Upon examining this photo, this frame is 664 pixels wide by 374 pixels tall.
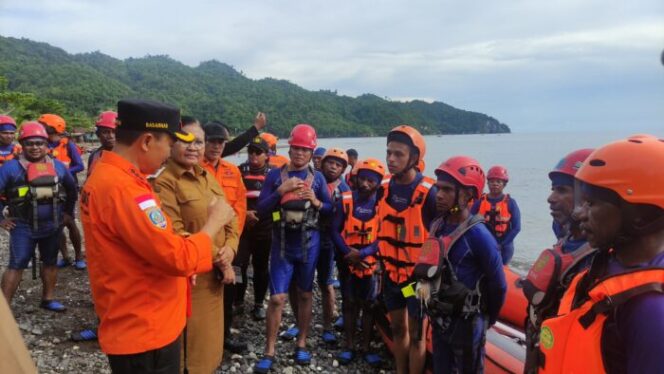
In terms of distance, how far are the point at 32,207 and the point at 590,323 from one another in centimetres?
630

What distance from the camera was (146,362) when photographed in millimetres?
2402

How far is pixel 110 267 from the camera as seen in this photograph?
7.59 ft

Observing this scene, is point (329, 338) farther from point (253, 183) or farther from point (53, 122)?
point (53, 122)

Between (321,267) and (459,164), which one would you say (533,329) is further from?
(321,267)

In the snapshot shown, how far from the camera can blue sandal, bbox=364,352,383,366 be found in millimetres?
5219

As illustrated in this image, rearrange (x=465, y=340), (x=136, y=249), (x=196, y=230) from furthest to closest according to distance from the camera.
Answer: (x=196, y=230) → (x=465, y=340) → (x=136, y=249)

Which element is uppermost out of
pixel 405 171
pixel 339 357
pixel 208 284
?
pixel 405 171

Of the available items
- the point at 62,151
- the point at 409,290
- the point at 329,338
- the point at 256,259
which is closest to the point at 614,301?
the point at 409,290

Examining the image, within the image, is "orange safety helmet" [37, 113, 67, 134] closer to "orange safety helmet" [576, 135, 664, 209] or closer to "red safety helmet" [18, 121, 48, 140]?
"red safety helmet" [18, 121, 48, 140]

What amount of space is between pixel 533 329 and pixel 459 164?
130cm

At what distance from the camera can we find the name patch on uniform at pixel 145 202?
2244mm

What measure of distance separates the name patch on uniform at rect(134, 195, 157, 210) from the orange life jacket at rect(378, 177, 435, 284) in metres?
2.48

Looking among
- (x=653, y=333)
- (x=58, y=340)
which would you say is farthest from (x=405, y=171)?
(x=58, y=340)

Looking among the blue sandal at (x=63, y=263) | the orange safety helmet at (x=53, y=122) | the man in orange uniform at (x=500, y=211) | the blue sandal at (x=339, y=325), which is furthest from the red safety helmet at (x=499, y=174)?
the orange safety helmet at (x=53, y=122)
